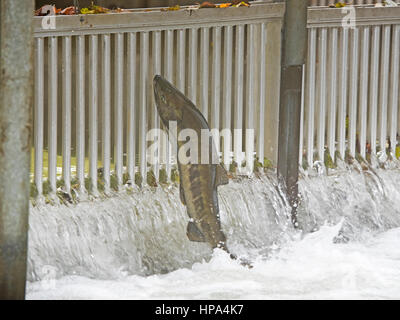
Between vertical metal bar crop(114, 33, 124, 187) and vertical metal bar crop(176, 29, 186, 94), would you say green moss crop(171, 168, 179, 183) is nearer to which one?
vertical metal bar crop(114, 33, 124, 187)

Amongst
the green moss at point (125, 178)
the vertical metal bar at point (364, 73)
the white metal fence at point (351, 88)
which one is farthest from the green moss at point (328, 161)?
the green moss at point (125, 178)

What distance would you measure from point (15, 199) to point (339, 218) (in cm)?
398

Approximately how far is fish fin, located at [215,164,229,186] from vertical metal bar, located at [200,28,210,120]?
2.66 ft

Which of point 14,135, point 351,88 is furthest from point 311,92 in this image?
point 14,135

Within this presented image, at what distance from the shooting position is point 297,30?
809cm

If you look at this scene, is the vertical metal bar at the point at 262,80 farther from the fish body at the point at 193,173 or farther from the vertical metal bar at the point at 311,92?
the fish body at the point at 193,173

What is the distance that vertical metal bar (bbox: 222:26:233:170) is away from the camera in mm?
7977

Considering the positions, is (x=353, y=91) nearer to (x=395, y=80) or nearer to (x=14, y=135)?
(x=395, y=80)

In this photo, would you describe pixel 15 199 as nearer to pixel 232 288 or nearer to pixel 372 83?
pixel 232 288

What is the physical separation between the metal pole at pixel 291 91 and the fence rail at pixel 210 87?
101mm

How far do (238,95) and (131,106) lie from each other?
108cm

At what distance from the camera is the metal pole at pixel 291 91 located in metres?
8.09

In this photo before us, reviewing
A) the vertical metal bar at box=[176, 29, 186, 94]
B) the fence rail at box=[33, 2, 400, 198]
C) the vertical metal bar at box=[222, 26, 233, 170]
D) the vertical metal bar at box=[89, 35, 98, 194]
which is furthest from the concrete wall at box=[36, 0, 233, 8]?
the vertical metal bar at box=[89, 35, 98, 194]
